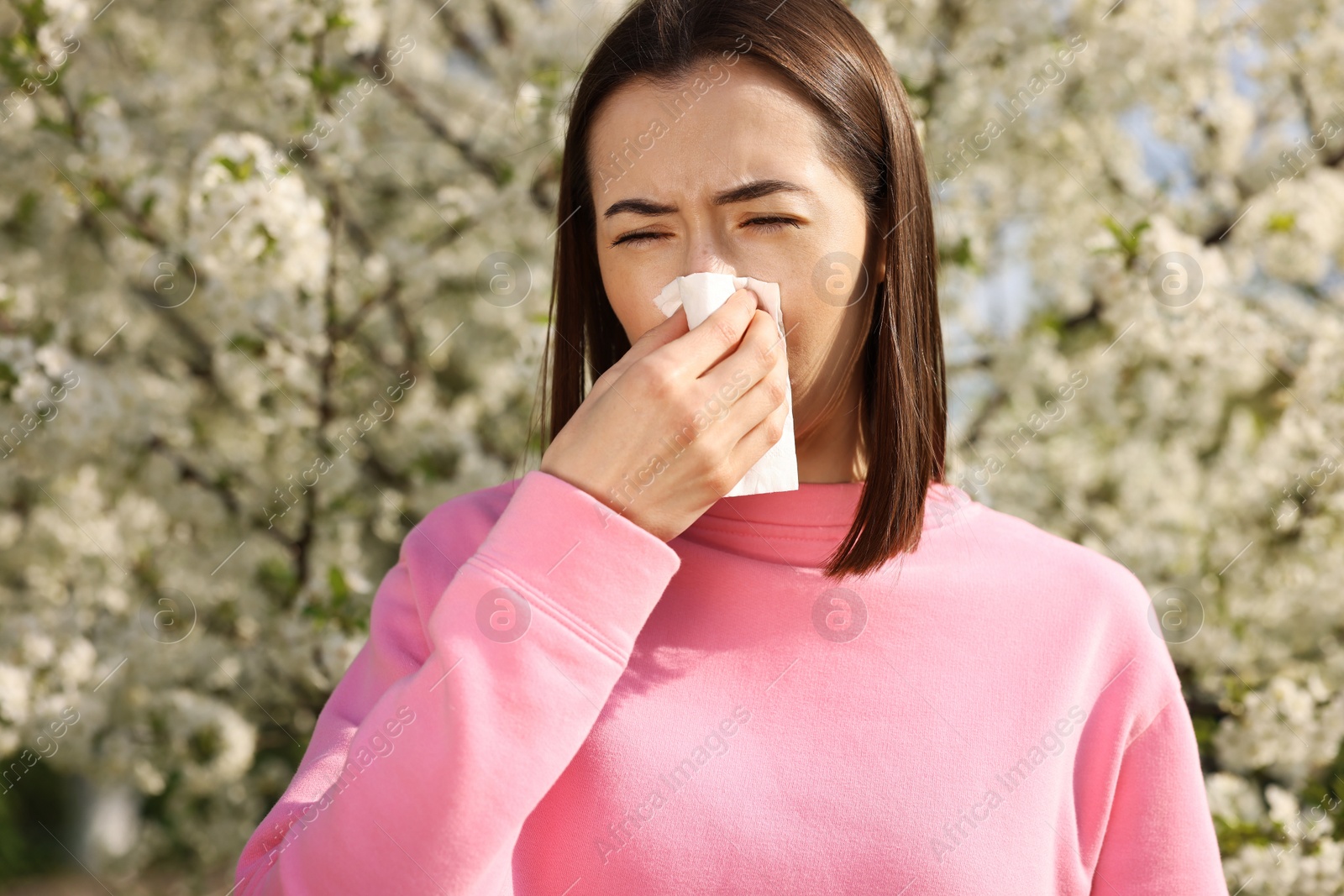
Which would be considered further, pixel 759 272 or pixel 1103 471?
pixel 1103 471

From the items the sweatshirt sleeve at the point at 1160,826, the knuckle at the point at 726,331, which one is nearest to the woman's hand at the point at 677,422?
the knuckle at the point at 726,331

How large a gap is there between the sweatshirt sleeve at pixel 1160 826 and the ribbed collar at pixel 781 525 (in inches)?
15.8

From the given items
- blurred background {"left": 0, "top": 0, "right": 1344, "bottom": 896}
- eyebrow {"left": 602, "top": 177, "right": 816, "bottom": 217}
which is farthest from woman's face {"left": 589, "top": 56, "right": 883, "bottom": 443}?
blurred background {"left": 0, "top": 0, "right": 1344, "bottom": 896}

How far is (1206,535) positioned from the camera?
3.67 m

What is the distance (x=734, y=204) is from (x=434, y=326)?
9.16 feet

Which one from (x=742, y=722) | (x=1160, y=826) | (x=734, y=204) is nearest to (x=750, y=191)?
(x=734, y=204)

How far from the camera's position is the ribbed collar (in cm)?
134

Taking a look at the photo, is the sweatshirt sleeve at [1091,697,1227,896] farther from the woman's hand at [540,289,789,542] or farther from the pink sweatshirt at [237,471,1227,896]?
the woman's hand at [540,289,789,542]

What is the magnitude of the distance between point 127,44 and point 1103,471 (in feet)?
14.3

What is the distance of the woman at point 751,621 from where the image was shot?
3.26 feet

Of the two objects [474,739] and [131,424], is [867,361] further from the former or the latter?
[131,424]

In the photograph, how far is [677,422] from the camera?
106cm

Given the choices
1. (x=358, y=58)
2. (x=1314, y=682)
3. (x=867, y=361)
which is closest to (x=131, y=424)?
(x=358, y=58)

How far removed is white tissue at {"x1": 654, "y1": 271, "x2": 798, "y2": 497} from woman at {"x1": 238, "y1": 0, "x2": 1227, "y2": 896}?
0.03 metres
